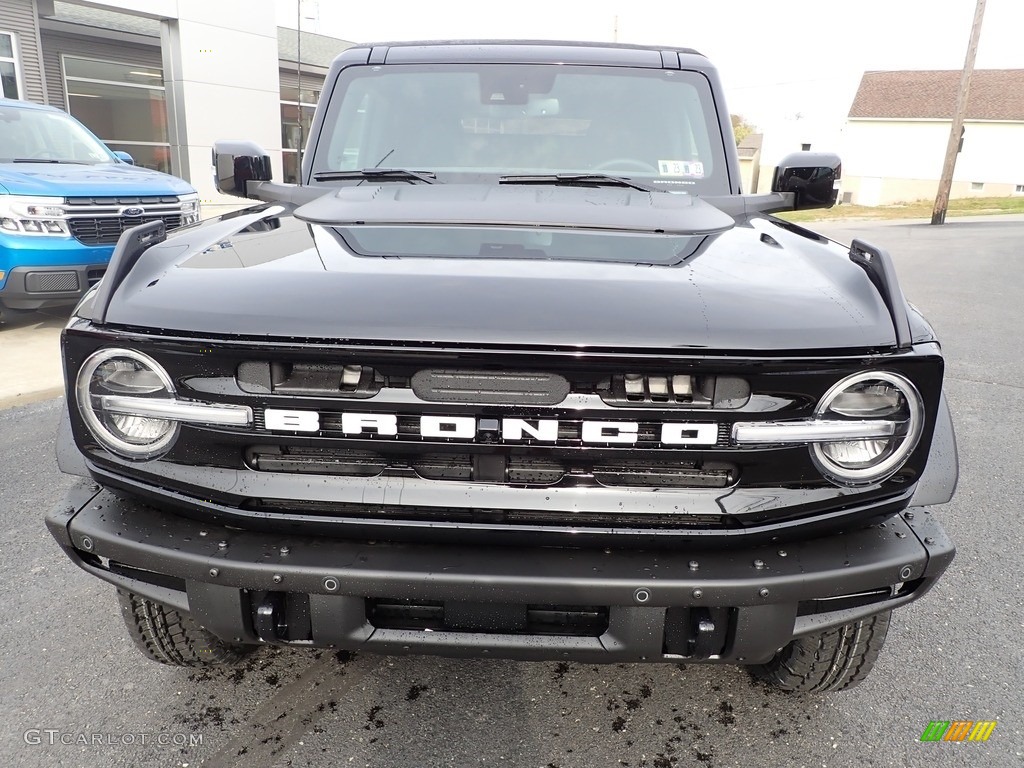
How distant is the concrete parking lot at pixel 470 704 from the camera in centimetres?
217

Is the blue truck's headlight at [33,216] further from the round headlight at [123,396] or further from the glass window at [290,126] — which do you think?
the glass window at [290,126]

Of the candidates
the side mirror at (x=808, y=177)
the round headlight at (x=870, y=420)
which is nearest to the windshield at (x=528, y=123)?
the side mirror at (x=808, y=177)

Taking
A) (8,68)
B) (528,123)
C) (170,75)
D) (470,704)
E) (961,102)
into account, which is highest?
(961,102)

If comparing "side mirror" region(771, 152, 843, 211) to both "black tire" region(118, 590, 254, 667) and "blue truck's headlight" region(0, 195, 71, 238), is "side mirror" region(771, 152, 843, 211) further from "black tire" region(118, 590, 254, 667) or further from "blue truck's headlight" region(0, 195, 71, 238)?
"blue truck's headlight" region(0, 195, 71, 238)

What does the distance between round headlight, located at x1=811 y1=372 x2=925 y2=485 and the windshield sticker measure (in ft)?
5.01

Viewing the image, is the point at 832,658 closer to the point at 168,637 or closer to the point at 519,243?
the point at 519,243

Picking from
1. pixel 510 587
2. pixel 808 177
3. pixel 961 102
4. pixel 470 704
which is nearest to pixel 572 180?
pixel 808 177

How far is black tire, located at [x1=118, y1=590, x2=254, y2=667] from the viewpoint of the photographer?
2.19 m

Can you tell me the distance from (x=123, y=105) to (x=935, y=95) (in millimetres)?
48015

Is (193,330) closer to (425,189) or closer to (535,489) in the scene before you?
(535,489)

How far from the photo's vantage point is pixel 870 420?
5.54 ft

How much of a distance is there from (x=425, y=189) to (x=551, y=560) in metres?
1.50

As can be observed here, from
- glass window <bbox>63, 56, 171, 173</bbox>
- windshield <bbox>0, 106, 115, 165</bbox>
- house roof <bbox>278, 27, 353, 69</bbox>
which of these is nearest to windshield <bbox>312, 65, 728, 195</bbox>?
windshield <bbox>0, 106, 115, 165</bbox>

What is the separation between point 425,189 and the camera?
2.69 meters
